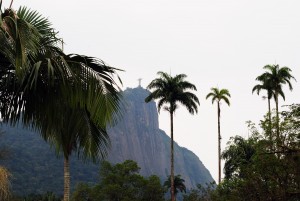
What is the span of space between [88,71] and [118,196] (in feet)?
210

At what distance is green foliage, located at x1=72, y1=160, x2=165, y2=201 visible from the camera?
66938 mm

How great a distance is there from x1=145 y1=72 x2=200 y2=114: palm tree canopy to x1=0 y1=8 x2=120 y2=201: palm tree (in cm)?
4170

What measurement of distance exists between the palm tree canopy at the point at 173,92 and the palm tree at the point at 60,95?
4170cm

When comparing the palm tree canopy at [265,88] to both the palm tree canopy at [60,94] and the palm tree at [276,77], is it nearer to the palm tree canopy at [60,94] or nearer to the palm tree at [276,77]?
the palm tree at [276,77]

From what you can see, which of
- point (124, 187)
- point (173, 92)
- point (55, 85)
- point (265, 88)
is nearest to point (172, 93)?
point (173, 92)

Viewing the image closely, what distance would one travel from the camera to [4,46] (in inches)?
176

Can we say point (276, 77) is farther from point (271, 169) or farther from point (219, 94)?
point (271, 169)

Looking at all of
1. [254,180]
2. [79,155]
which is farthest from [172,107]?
[79,155]

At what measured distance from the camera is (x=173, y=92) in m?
47.4

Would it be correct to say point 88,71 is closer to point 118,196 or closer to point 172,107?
point 172,107

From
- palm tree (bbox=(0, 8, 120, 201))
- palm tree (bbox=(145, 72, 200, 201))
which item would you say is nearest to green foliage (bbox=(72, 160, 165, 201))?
palm tree (bbox=(145, 72, 200, 201))

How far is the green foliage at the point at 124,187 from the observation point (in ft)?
220

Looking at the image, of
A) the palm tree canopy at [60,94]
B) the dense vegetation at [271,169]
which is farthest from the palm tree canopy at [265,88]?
the palm tree canopy at [60,94]

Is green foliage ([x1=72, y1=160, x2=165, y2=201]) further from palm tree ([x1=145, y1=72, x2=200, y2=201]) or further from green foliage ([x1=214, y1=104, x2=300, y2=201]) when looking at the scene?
green foliage ([x1=214, y1=104, x2=300, y2=201])
